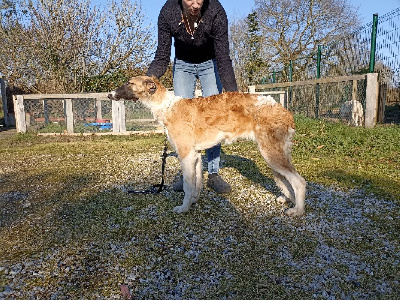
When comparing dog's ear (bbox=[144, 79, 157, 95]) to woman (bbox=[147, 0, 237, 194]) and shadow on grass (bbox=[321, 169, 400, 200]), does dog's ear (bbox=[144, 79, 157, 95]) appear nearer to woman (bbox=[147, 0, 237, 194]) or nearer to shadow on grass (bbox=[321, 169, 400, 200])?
woman (bbox=[147, 0, 237, 194])

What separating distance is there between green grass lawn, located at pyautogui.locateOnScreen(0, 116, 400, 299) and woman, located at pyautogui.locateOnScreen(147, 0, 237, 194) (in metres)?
0.93

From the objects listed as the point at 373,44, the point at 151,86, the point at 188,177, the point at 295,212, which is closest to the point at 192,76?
the point at 151,86

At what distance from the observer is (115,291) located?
2408mm

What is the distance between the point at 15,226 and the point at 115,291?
1.92m

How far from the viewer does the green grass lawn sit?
96.9 inches

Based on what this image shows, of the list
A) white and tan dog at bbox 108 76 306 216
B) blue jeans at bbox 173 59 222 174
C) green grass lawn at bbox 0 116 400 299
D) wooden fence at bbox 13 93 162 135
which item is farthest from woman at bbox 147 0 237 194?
wooden fence at bbox 13 93 162 135

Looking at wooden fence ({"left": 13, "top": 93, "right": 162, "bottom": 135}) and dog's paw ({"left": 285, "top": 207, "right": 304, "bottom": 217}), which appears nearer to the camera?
dog's paw ({"left": 285, "top": 207, "right": 304, "bottom": 217})

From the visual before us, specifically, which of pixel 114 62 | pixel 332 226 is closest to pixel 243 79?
pixel 114 62

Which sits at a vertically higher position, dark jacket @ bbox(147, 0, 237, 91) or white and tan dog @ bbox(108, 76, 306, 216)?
dark jacket @ bbox(147, 0, 237, 91)

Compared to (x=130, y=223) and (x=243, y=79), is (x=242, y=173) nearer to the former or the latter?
(x=130, y=223)

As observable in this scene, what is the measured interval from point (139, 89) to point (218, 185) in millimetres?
1824

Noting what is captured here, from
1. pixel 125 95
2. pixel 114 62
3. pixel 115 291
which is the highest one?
pixel 114 62

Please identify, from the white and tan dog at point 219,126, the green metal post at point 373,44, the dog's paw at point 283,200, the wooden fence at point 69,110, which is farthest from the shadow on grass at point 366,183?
the wooden fence at point 69,110

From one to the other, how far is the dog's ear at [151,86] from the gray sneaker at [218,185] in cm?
164
